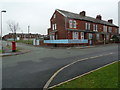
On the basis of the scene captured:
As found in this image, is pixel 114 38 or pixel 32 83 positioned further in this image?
pixel 114 38

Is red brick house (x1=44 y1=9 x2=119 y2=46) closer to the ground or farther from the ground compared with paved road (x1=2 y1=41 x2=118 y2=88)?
farther from the ground

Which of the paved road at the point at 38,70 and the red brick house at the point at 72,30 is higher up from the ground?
the red brick house at the point at 72,30

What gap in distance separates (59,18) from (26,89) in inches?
1076

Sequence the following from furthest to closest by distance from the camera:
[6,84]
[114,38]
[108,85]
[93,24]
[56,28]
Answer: [114,38], [93,24], [56,28], [6,84], [108,85]

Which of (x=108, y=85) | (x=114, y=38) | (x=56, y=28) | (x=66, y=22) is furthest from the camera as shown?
Answer: (x=114, y=38)

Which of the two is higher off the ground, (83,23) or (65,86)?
(83,23)

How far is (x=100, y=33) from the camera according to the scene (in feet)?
117

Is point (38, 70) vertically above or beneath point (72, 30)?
beneath

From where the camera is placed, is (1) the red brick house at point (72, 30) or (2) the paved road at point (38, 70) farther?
(1) the red brick house at point (72, 30)

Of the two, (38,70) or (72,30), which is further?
(72,30)

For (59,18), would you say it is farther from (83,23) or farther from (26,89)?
(26,89)

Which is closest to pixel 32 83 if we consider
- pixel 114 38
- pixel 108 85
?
pixel 108 85

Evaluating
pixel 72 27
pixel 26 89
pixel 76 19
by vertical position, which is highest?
pixel 76 19

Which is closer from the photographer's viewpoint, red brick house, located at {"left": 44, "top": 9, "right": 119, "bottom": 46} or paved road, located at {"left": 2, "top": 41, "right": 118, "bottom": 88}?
paved road, located at {"left": 2, "top": 41, "right": 118, "bottom": 88}
